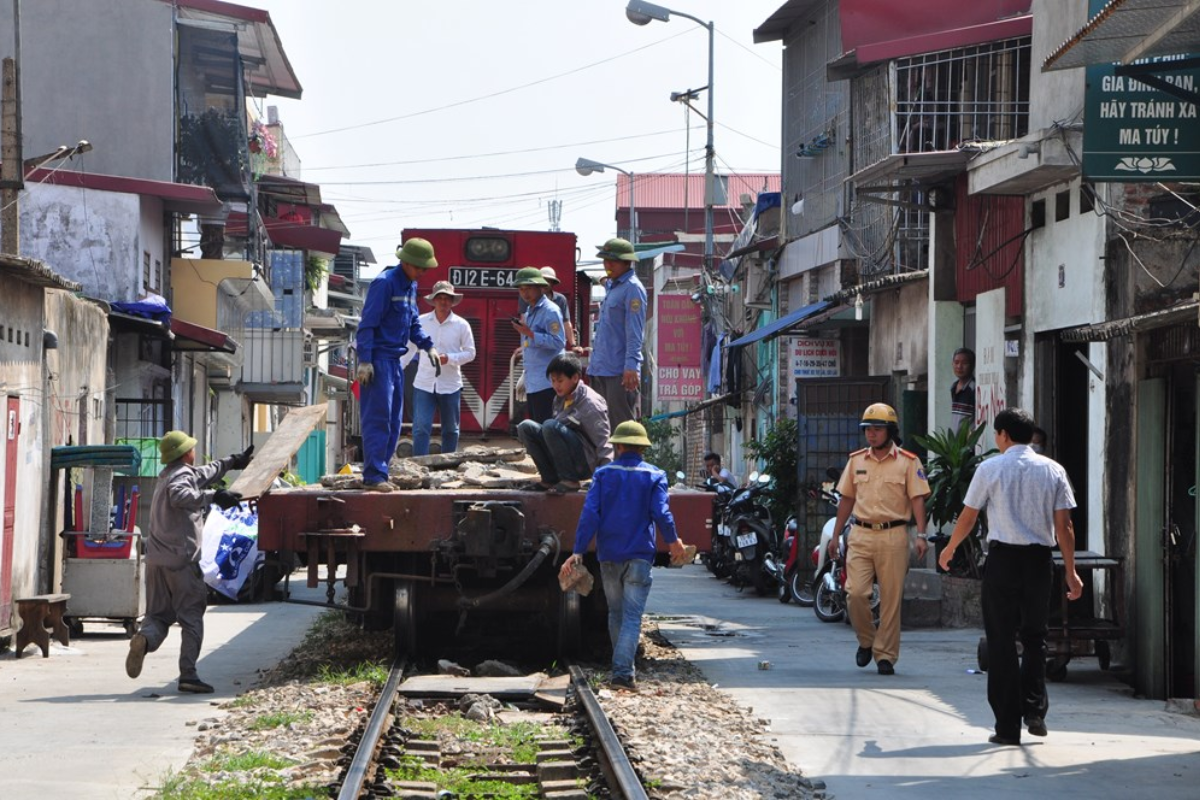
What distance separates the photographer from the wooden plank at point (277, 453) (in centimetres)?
1193

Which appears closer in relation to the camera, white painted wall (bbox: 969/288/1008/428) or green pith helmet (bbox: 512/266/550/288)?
green pith helmet (bbox: 512/266/550/288)

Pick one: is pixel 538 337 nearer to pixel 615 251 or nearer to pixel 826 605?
pixel 615 251

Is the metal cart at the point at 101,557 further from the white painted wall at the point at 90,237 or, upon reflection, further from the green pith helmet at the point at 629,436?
the white painted wall at the point at 90,237

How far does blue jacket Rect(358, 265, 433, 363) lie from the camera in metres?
12.5

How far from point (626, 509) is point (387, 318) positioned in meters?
2.35

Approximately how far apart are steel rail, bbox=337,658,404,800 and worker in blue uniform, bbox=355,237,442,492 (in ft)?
5.60

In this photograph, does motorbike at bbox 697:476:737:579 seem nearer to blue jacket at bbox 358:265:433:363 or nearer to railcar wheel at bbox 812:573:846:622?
railcar wheel at bbox 812:573:846:622

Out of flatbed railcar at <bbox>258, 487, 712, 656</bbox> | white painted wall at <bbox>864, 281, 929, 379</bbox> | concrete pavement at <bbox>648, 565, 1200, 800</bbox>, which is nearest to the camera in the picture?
concrete pavement at <bbox>648, 565, 1200, 800</bbox>

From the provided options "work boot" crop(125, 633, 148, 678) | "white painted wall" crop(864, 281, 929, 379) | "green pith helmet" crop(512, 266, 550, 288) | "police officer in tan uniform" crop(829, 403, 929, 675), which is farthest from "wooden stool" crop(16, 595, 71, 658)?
"white painted wall" crop(864, 281, 929, 379)

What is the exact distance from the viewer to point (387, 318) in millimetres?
12570

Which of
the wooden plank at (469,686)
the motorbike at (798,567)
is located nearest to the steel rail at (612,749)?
the wooden plank at (469,686)

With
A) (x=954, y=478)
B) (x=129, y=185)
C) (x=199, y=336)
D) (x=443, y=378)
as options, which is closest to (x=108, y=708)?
(x=443, y=378)

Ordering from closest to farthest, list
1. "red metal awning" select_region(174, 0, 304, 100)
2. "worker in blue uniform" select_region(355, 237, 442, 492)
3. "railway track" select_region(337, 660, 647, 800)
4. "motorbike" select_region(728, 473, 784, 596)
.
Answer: "railway track" select_region(337, 660, 647, 800)
"worker in blue uniform" select_region(355, 237, 442, 492)
"motorbike" select_region(728, 473, 784, 596)
"red metal awning" select_region(174, 0, 304, 100)

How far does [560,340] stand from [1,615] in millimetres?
5145
